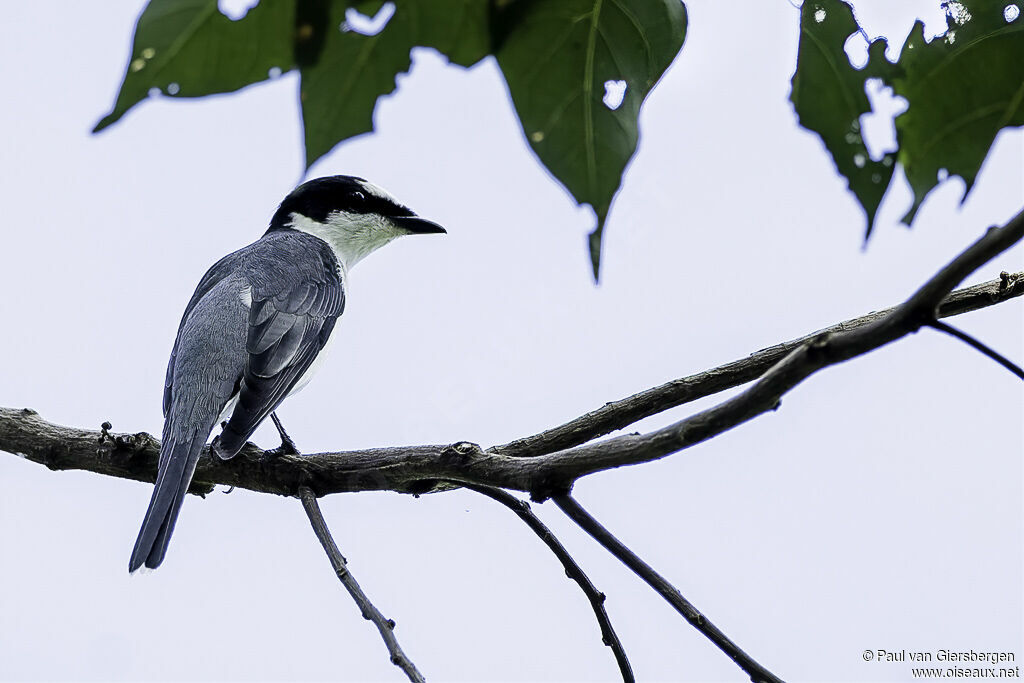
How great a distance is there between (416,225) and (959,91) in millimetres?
5118

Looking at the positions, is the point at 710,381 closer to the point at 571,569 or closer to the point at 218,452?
the point at 571,569

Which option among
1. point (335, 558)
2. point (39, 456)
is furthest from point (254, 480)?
point (335, 558)

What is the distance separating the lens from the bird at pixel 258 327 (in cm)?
394

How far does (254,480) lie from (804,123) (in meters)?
3.01

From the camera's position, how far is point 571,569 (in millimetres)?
2914

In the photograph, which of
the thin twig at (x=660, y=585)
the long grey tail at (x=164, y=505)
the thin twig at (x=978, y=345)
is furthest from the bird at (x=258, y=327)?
the thin twig at (x=978, y=345)

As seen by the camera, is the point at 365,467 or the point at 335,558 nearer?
the point at 335,558

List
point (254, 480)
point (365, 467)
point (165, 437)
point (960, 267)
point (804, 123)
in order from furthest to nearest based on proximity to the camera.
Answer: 1. point (165, 437)
2. point (254, 480)
3. point (365, 467)
4. point (960, 267)
5. point (804, 123)

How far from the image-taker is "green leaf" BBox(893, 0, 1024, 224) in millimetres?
1345

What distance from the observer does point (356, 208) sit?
647 cm

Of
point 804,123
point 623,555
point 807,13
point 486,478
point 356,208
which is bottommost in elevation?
point 623,555

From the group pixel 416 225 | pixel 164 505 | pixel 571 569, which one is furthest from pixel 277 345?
pixel 571 569

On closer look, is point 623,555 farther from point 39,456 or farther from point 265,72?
point 39,456

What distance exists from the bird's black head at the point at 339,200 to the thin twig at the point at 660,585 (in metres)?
4.10
